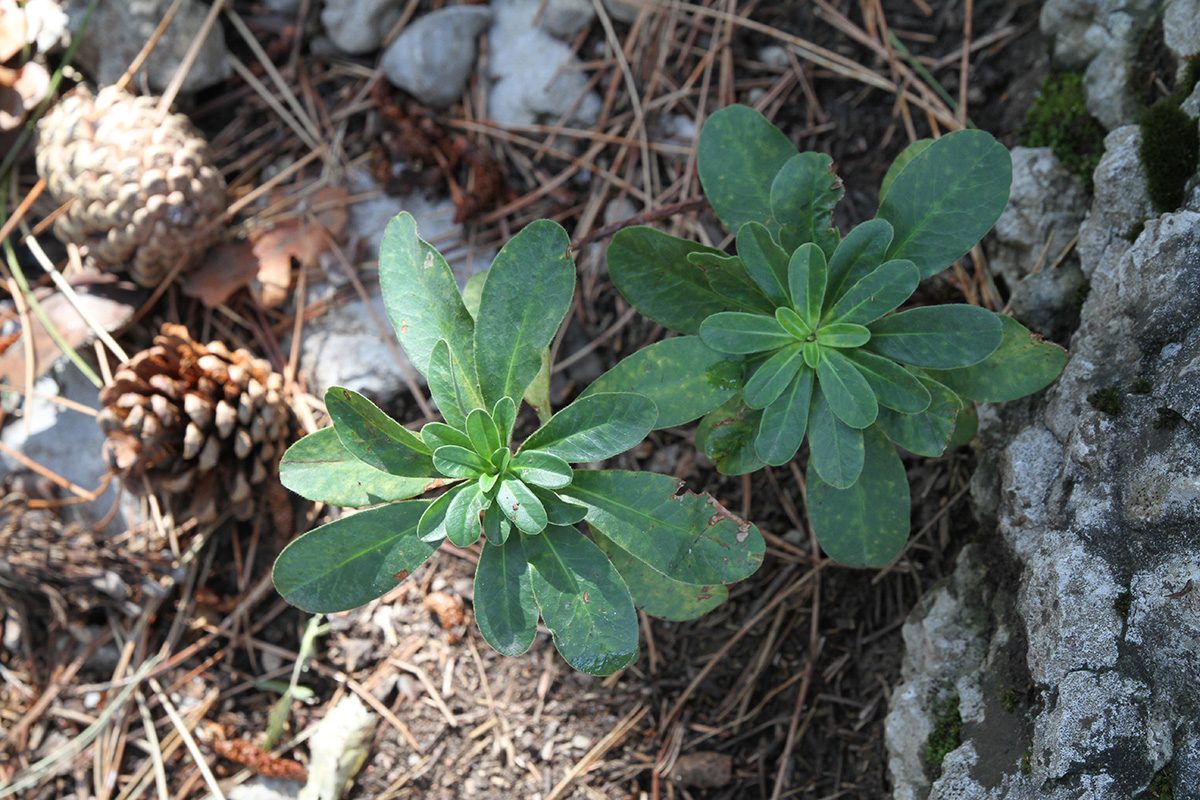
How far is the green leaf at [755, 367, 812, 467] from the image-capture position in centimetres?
176

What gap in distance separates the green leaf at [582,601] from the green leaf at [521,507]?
3.9 inches

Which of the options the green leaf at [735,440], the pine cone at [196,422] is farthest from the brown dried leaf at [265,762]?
the green leaf at [735,440]

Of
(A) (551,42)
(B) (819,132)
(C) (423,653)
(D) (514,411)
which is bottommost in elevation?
(C) (423,653)

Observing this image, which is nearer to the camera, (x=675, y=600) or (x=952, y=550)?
(x=675, y=600)

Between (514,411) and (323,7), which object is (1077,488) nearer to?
(514,411)

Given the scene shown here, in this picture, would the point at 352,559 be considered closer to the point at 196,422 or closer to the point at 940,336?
the point at 196,422

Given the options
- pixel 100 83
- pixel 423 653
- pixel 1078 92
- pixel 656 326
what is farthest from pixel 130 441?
pixel 1078 92

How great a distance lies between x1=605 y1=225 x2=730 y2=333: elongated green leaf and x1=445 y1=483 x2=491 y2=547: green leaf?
602 millimetres

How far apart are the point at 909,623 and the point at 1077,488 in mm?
584

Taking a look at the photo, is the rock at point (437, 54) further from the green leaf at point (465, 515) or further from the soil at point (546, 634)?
the green leaf at point (465, 515)

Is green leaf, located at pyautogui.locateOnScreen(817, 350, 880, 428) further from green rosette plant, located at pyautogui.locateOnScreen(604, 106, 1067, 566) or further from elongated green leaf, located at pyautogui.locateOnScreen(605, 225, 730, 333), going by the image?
elongated green leaf, located at pyautogui.locateOnScreen(605, 225, 730, 333)

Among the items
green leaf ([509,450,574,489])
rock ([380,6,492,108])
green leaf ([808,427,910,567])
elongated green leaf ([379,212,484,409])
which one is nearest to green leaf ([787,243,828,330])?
green leaf ([808,427,910,567])

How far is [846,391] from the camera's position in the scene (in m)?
1.73

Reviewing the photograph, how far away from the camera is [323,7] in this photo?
2.92m
